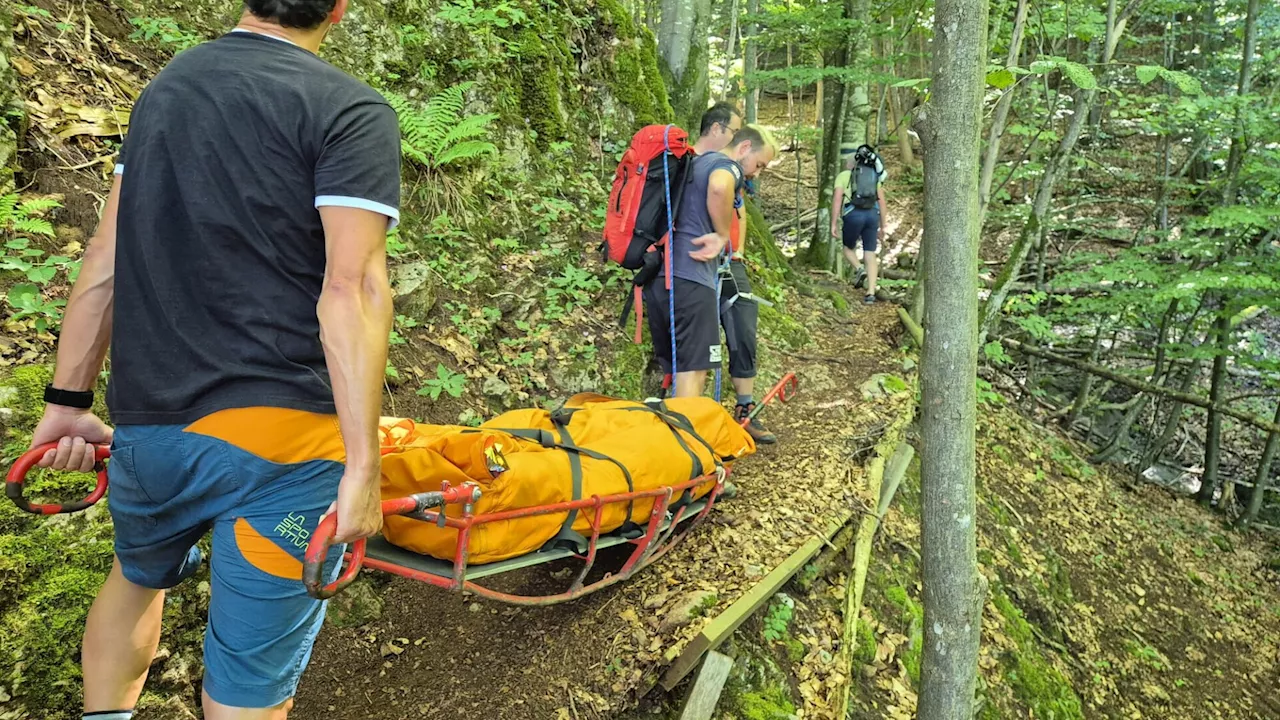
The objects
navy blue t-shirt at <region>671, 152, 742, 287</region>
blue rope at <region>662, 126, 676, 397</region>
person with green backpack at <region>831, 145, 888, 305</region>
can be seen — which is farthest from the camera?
person with green backpack at <region>831, 145, 888, 305</region>

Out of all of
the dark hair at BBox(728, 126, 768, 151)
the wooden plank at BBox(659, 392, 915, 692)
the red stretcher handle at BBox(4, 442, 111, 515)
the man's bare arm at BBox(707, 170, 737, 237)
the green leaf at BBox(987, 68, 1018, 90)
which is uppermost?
the green leaf at BBox(987, 68, 1018, 90)

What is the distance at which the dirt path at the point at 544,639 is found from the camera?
10.3 feet

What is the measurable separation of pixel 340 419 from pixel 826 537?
140 inches

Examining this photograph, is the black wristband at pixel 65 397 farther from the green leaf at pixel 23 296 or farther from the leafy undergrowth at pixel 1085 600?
the leafy undergrowth at pixel 1085 600

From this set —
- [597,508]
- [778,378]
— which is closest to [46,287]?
[597,508]

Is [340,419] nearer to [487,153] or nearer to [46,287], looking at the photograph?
[46,287]

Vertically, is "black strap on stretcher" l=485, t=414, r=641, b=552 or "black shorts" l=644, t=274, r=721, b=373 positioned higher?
"black shorts" l=644, t=274, r=721, b=373

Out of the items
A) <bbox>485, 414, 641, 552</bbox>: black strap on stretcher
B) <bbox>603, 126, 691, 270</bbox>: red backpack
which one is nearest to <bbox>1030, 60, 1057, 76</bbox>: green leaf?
<bbox>603, 126, 691, 270</bbox>: red backpack

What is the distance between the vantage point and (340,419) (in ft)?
5.55

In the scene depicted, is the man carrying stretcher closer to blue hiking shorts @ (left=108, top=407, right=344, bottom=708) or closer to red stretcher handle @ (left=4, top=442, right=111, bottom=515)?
blue hiking shorts @ (left=108, top=407, right=344, bottom=708)

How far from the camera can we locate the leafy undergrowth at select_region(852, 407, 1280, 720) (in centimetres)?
524

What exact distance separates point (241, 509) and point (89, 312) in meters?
0.81

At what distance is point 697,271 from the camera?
4.97 metres

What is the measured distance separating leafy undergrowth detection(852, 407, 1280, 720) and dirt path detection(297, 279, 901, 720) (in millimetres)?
1144
